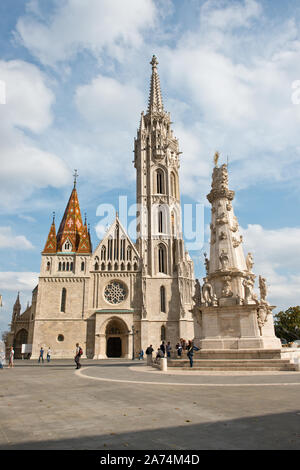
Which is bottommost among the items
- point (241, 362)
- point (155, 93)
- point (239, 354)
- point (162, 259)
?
point (241, 362)

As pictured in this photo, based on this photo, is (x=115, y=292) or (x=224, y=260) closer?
(x=224, y=260)

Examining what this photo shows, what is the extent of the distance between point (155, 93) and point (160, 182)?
61.1ft

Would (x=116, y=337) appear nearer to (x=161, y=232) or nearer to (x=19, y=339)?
(x=19, y=339)

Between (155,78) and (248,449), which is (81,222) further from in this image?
(248,449)

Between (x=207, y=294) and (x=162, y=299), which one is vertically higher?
(x=162, y=299)

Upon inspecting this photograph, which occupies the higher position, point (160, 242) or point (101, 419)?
point (160, 242)

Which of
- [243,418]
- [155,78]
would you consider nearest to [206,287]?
[243,418]

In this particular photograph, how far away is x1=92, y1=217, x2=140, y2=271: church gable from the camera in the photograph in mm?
42906

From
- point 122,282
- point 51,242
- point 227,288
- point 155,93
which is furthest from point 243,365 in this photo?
point 155,93

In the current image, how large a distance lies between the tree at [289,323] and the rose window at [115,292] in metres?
23.7

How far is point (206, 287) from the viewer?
18094mm

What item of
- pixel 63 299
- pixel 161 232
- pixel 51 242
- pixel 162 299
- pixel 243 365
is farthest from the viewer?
pixel 161 232

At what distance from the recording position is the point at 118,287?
139 ft
